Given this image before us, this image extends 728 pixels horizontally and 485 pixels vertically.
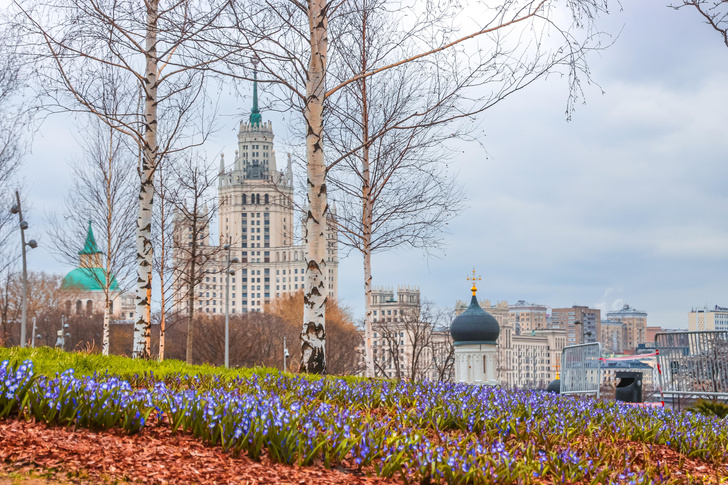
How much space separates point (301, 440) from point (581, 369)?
971 centimetres

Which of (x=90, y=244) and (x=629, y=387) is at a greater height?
(x=90, y=244)

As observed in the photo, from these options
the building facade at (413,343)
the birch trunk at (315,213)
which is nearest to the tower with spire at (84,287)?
the building facade at (413,343)

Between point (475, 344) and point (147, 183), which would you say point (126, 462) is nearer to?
point (147, 183)

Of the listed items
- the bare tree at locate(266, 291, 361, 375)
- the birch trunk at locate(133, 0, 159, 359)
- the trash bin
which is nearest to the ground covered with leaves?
the birch trunk at locate(133, 0, 159, 359)

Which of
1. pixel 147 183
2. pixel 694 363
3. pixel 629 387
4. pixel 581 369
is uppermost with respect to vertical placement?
pixel 147 183

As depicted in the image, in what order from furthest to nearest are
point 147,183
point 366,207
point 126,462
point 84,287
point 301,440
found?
point 84,287, point 366,207, point 147,183, point 301,440, point 126,462

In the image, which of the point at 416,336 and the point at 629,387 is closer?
the point at 629,387

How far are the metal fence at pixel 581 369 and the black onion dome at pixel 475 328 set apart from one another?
14.4m

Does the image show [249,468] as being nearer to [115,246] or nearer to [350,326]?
[115,246]

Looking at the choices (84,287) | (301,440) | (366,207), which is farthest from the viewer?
(84,287)

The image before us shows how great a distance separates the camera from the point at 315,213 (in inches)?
430

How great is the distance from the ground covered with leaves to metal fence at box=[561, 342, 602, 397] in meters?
5.44

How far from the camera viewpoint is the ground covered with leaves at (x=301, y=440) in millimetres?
5121

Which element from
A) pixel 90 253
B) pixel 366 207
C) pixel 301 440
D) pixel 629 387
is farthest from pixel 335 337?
pixel 301 440
